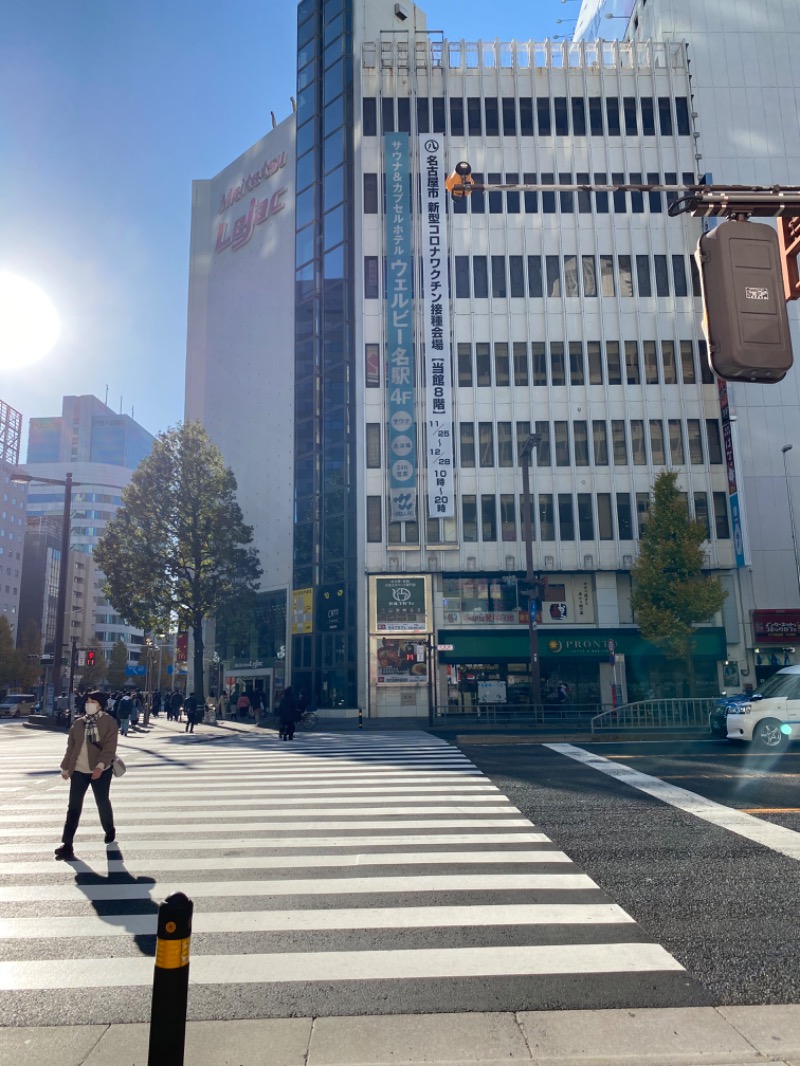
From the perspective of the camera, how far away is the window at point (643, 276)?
39156 mm

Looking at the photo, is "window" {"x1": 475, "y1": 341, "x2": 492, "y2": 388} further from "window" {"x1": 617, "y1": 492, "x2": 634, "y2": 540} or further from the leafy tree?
the leafy tree

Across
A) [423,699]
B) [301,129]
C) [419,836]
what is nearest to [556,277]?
[301,129]

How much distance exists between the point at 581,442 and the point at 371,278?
547 inches

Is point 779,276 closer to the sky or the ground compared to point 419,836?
closer to the sky

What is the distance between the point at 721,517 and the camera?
1476 inches

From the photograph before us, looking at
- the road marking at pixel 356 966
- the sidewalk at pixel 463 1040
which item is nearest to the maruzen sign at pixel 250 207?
the road marking at pixel 356 966

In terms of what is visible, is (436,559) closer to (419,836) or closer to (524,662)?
(524,662)

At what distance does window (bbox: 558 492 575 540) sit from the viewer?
122ft

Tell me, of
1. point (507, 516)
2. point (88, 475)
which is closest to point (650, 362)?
point (507, 516)

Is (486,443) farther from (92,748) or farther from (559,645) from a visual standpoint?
(92,748)

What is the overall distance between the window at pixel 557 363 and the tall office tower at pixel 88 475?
65.7 m

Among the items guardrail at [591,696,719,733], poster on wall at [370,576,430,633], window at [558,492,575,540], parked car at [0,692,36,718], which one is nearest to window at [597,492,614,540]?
window at [558,492,575,540]

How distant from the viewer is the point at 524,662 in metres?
36.8

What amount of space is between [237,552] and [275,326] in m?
16.7
